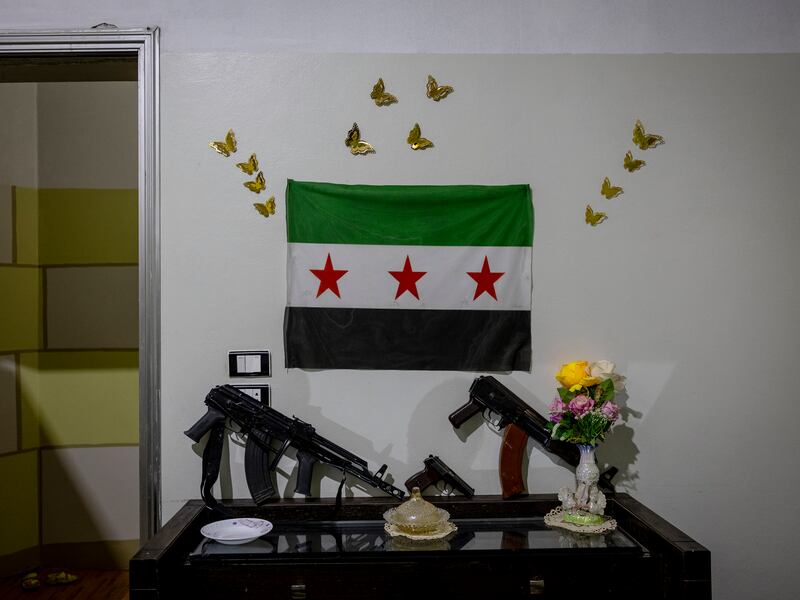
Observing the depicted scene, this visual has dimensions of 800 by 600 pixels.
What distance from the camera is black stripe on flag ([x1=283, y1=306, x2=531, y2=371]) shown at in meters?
2.42

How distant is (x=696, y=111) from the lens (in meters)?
2.46

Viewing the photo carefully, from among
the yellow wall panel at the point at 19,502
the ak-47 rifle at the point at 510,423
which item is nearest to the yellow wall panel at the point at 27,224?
the yellow wall panel at the point at 19,502

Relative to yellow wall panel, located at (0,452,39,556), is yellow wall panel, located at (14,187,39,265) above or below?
above

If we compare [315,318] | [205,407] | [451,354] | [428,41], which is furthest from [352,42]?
[205,407]

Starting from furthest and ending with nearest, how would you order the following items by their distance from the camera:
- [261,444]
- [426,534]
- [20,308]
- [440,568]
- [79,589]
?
[20,308], [79,589], [261,444], [426,534], [440,568]

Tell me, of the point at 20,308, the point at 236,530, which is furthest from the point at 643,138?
the point at 20,308

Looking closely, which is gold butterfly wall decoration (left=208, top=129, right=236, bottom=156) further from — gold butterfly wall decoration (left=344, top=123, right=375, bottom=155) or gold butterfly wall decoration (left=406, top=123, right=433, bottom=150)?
gold butterfly wall decoration (left=406, top=123, right=433, bottom=150)

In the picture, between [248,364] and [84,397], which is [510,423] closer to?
[248,364]

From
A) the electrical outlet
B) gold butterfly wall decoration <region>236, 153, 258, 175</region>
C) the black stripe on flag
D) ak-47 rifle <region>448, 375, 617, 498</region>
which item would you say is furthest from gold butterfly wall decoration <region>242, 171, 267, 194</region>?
ak-47 rifle <region>448, 375, 617, 498</region>

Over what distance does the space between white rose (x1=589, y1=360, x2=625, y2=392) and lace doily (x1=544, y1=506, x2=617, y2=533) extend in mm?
417

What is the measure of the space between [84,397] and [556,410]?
260cm

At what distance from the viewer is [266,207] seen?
2414 millimetres

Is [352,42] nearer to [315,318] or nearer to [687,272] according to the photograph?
[315,318]

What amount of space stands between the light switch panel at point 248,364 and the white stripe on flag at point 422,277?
0.71ft
